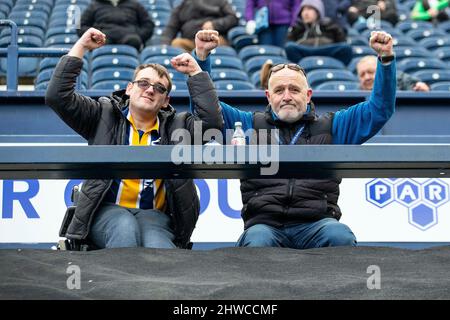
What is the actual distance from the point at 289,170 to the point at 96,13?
655 cm

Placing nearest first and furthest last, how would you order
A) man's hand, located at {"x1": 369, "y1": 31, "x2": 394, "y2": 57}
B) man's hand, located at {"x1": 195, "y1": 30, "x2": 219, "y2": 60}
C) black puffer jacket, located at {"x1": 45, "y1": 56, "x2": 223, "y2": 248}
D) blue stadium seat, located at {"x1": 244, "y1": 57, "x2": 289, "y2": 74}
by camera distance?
1. man's hand, located at {"x1": 369, "y1": 31, "x2": 394, "y2": 57}
2. man's hand, located at {"x1": 195, "y1": 30, "x2": 219, "y2": 60}
3. black puffer jacket, located at {"x1": 45, "y1": 56, "x2": 223, "y2": 248}
4. blue stadium seat, located at {"x1": 244, "y1": 57, "x2": 289, "y2": 74}

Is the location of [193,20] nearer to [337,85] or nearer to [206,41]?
[337,85]

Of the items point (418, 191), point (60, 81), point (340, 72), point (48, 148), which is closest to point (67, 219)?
point (60, 81)

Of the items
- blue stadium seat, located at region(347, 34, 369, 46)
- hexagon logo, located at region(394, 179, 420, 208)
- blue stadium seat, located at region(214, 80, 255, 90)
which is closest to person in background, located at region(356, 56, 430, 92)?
blue stadium seat, located at region(214, 80, 255, 90)

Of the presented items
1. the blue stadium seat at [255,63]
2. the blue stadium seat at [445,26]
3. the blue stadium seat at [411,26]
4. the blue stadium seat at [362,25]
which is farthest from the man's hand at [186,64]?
the blue stadium seat at [445,26]

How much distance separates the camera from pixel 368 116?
379 centimetres

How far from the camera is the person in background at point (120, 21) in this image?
346 inches

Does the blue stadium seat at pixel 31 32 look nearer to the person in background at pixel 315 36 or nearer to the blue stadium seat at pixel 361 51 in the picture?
the person in background at pixel 315 36

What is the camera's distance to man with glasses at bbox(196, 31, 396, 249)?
365 centimetres

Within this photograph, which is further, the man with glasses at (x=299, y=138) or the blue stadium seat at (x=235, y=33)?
the blue stadium seat at (x=235, y=33)

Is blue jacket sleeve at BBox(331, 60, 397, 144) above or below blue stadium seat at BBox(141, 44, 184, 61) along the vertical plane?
below

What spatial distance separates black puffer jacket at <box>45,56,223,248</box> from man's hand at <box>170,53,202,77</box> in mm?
40

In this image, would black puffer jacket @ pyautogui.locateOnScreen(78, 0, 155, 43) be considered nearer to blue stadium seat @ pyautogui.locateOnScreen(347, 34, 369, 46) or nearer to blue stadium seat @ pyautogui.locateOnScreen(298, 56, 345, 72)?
blue stadium seat @ pyautogui.locateOnScreen(298, 56, 345, 72)

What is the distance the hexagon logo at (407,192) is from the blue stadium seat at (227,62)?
345 cm
